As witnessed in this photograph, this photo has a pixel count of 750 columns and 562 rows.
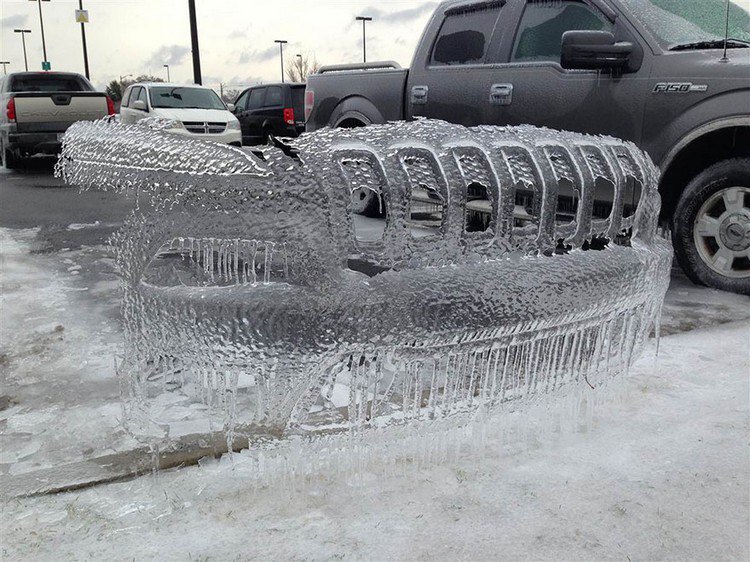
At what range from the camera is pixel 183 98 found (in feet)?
48.4

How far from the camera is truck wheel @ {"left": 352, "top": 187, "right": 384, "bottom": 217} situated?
1.68m

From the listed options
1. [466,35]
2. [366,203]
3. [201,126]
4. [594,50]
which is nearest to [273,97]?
[201,126]

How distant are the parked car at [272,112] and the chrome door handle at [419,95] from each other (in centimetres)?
992

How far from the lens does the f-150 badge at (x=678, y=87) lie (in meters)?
4.00

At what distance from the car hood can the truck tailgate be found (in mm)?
1299

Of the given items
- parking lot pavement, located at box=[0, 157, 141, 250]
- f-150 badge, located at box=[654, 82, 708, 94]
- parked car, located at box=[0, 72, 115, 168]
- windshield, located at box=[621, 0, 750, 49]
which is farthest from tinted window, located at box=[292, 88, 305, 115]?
f-150 badge, located at box=[654, 82, 708, 94]

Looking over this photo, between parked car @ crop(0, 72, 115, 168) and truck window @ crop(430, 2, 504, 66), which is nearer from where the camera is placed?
truck window @ crop(430, 2, 504, 66)

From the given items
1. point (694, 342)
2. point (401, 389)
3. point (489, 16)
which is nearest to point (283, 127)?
point (489, 16)

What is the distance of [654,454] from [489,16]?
13.3ft

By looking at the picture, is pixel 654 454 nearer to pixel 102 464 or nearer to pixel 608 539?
pixel 608 539

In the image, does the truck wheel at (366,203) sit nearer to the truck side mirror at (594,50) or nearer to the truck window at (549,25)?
the truck side mirror at (594,50)

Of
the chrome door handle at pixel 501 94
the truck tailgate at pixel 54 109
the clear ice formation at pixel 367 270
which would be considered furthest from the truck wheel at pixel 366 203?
the truck tailgate at pixel 54 109

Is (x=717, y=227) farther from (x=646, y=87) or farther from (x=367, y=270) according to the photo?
(x=367, y=270)

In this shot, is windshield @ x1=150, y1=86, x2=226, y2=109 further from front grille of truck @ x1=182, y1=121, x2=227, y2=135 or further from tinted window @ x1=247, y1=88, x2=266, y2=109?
tinted window @ x1=247, y1=88, x2=266, y2=109
